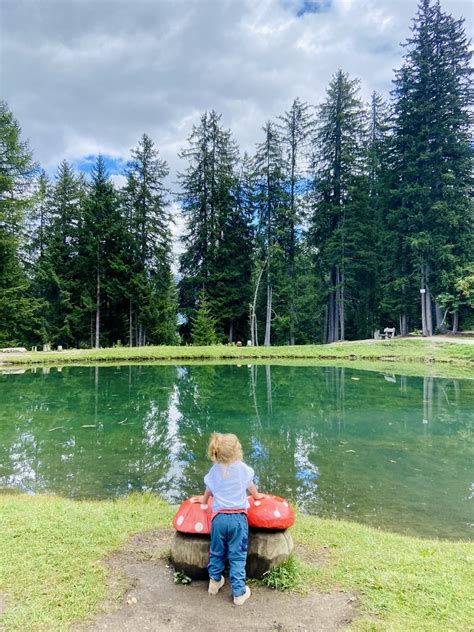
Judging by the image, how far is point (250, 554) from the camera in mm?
3242

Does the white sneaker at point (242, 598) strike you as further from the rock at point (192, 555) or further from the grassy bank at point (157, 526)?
the grassy bank at point (157, 526)

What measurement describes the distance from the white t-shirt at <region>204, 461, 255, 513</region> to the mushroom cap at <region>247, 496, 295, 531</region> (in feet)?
0.38

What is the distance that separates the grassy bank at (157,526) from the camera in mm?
2770

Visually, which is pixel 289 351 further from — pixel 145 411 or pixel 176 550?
pixel 176 550

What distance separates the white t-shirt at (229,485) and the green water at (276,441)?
8.84 feet

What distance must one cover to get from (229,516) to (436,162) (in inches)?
1160

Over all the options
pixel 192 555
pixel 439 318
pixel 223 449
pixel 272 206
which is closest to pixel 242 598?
pixel 192 555

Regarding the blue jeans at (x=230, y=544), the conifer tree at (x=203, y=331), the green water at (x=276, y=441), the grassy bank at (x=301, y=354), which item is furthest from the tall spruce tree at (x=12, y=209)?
the blue jeans at (x=230, y=544)

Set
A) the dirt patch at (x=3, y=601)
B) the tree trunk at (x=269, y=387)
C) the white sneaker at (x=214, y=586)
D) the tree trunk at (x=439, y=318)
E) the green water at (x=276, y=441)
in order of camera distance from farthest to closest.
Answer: the tree trunk at (x=439, y=318)
the tree trunk at (x=269, y=387)
the green water at (x=276, y=441)
the white sneaker at (x=214, y=586)
the dirt patch at (x=3, y=601)

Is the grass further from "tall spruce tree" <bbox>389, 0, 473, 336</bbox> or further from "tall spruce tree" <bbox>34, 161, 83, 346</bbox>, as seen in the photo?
"tall spruce tree" <bbox>34, 161, 83, 346</bbox>

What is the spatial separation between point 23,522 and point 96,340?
1074 inches

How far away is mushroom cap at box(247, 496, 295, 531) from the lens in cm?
323

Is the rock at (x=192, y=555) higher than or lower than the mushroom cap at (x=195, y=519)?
lower

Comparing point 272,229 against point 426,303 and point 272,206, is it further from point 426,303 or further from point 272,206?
point 426,303
